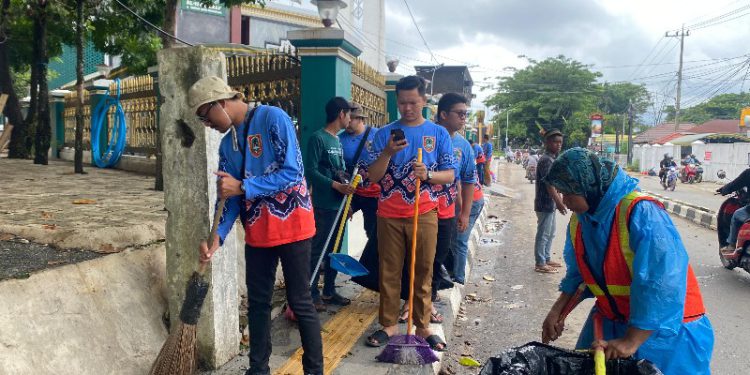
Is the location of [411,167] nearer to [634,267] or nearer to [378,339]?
[378,339]

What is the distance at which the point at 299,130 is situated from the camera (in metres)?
5.77

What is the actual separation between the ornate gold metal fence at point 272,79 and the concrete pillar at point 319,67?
0.21 m

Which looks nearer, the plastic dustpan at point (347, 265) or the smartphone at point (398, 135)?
the smartphone at point (398, 135)

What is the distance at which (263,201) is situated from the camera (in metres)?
2.85

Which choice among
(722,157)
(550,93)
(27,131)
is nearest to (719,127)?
(550,93)

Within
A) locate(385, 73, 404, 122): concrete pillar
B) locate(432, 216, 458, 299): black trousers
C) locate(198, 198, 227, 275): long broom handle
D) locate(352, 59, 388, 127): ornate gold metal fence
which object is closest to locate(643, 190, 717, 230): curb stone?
locate(385, 73, 404, 122): concrete pillar

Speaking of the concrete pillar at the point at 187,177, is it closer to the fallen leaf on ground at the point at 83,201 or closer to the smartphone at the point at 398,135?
the smartphone at the point at 398,135

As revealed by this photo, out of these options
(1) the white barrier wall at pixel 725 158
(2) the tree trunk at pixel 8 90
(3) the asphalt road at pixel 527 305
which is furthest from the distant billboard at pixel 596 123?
(2) the tree trunk at pixel 8 90

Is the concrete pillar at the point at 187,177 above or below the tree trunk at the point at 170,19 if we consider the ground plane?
below

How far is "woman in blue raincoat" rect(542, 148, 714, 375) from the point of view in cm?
187

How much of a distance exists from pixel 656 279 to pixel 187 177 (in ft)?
8.12

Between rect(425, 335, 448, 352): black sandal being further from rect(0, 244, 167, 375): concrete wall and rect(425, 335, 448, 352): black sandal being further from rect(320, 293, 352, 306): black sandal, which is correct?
rect(0, 244, 167, 375): concrete wall

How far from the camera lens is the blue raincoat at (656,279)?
1.86 m

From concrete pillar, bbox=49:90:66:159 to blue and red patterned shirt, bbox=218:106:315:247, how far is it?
1360cm
